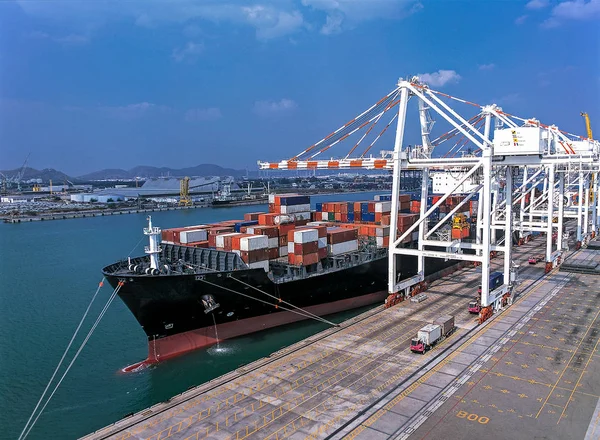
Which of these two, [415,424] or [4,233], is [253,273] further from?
[4,233]

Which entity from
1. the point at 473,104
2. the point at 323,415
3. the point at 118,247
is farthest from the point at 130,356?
the point at 118,247

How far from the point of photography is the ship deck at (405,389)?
14930mm

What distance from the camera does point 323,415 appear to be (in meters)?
15.8

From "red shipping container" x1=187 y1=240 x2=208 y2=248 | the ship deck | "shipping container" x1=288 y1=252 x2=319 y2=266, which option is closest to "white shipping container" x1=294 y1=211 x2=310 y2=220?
"shipping container" x1=288 y1=252 x2=319 y2=266

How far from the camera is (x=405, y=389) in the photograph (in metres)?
17.5

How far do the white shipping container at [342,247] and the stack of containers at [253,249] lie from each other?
5.52m

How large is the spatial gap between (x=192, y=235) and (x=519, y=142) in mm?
21259

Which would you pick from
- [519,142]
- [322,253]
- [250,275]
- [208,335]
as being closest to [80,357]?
[208,335]

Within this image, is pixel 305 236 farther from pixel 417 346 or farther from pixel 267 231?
pixel 417 346

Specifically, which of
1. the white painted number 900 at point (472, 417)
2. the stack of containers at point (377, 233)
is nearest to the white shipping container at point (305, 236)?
the stack of containers at point (377, 233)

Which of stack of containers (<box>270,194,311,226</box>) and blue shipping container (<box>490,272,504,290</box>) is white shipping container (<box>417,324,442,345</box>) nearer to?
blue shipping container (<box>490,272,504,290</box>)

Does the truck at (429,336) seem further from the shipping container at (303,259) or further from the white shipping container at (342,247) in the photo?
the white shipping container at (342,247)

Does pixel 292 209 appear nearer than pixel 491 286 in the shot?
No

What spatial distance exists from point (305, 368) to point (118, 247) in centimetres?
5096
